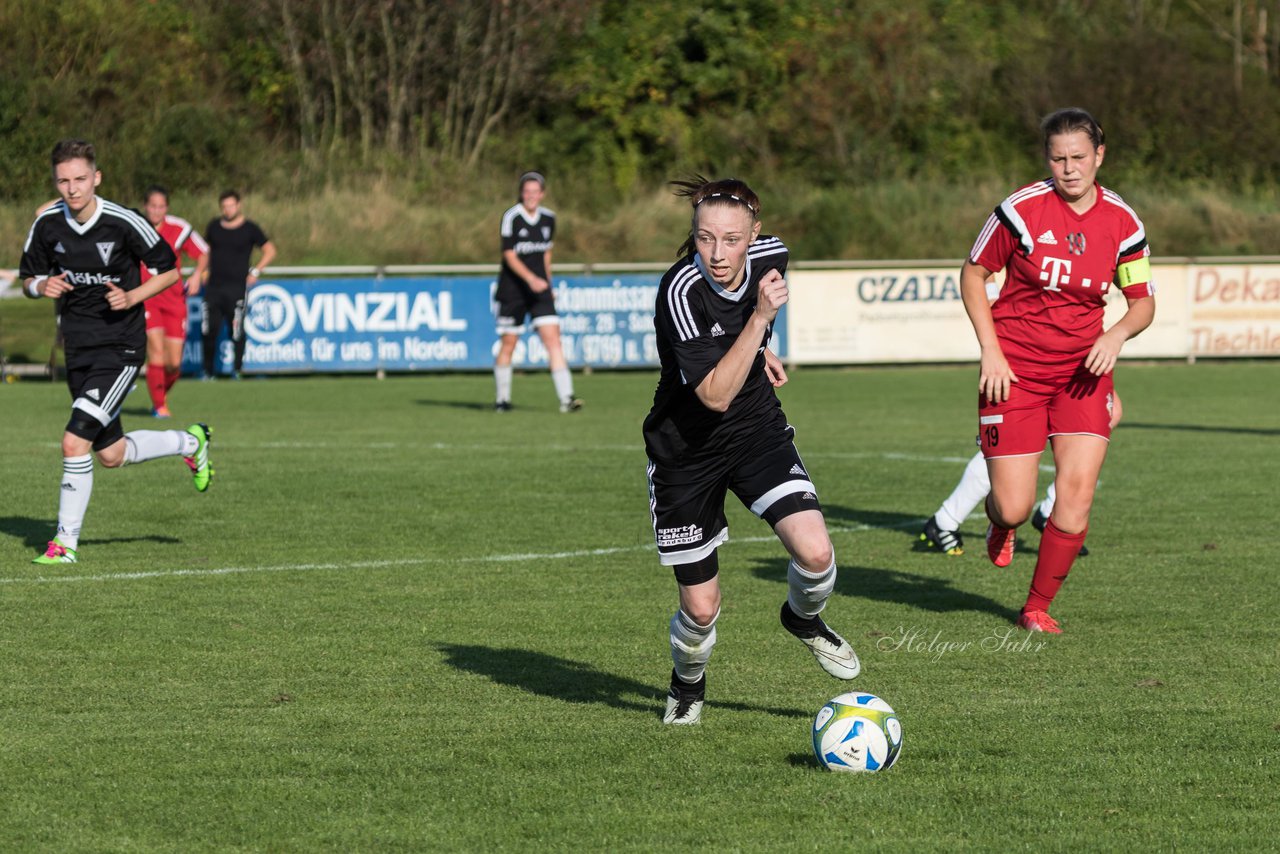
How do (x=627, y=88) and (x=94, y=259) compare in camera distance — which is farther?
(x=627, y=88)

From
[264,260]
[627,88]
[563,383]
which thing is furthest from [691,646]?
[627,88]

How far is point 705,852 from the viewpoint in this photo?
13.6ft

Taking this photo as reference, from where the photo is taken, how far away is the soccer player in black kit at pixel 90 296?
28.2 ft

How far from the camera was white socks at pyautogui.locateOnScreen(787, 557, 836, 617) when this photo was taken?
543 centimetres

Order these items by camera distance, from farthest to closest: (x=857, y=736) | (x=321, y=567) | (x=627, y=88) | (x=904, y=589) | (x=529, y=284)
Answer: (x=627, y=88) < (x=529, y=284) < (x=321, y=567) < (x=904, y=589) < (x=857, y=736)

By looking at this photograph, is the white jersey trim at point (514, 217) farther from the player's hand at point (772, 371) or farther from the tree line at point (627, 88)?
the tree line at point (627, 88)

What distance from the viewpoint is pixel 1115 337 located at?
6645 mm

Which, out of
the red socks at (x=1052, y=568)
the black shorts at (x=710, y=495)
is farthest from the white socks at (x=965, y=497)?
the black shorts at (x=710, y=495)

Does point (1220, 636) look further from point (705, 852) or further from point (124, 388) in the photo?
point (124, 388)

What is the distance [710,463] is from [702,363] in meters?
0.47

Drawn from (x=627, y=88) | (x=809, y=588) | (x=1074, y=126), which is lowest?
(x=809, y=588)

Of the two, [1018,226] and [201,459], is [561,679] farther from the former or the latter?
[201,459]

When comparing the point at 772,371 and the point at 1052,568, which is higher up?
the point at 772,371

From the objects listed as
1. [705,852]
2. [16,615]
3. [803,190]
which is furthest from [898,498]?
[803,190]
